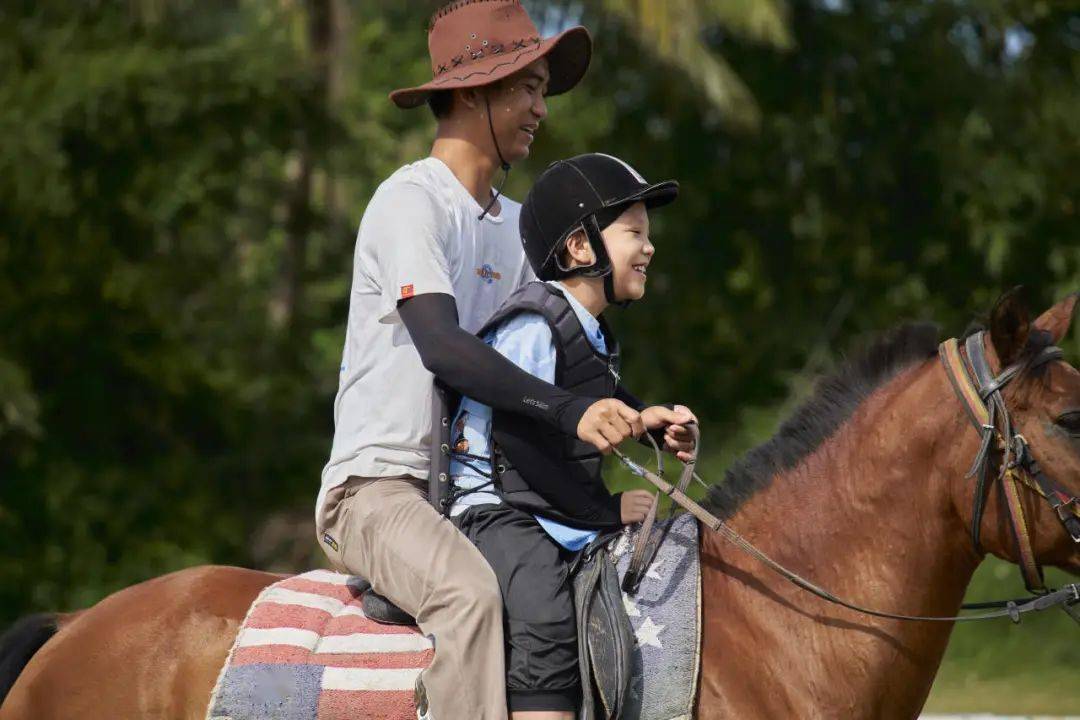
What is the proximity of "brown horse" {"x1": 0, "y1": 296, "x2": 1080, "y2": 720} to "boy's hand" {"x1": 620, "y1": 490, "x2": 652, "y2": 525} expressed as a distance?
17 centimetres

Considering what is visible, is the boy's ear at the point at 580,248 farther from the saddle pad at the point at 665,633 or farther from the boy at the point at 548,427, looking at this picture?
the saddle pad at the point at 665,633

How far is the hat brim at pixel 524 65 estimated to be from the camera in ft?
12.5

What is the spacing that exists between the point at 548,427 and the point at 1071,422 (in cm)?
121

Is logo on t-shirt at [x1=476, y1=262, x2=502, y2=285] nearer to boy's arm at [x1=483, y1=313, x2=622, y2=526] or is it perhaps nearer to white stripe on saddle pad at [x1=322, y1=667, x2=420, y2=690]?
boy's arm at [x1=483, y1=313, x2=622, y2=526]

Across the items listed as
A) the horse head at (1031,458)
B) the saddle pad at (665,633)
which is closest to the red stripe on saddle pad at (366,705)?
the saddle pad at (665,633)

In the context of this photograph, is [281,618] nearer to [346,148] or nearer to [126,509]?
[126,509]

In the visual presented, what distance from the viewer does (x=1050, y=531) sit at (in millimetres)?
3285

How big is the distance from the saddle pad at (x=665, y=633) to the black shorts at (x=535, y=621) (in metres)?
0.15

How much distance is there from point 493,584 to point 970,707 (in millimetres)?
6636

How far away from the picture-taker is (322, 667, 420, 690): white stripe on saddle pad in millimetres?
3404

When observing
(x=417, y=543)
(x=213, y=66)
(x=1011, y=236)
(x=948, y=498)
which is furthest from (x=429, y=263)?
(x=1011, y=236)

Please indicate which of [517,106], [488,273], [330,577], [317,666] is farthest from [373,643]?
[517,106]

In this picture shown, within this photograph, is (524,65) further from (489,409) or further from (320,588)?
(320,588)

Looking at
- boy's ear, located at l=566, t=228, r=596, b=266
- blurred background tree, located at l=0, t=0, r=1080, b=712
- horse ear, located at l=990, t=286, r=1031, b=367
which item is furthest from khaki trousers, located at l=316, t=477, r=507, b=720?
blurred background tree, located at l=0, t=0, r=1080, b=712
